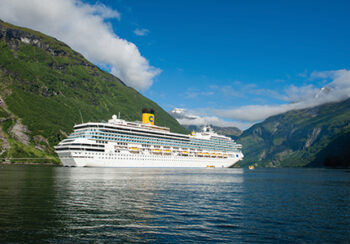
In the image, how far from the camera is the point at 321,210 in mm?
31922

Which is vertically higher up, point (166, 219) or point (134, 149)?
point (134, 149)

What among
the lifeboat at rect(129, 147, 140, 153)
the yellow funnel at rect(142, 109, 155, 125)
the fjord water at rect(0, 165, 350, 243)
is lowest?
the fjord water at rect(0, 165, 350, 243)

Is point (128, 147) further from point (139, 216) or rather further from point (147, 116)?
point (139, 216)

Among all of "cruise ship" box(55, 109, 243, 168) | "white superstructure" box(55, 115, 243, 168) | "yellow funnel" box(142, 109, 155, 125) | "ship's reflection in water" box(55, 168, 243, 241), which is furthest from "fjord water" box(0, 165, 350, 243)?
"yellow funnel" box(142, 109, 155, 125)

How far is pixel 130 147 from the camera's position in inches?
5871

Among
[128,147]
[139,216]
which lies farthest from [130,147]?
[139,216]

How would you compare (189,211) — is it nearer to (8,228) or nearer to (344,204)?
(8,228)

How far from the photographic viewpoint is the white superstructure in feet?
431

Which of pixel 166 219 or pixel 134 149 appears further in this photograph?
pixel 134 149

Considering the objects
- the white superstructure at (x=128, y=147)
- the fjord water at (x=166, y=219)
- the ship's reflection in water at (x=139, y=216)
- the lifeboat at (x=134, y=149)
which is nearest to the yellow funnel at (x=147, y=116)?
the white superstructure at (x=128, y=147)

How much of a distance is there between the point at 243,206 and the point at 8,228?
23661 mm

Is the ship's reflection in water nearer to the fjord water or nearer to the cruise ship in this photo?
the fjord water

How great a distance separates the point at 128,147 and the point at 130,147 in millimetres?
1175

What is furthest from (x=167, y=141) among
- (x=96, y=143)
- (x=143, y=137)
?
(x=96, y=143)
